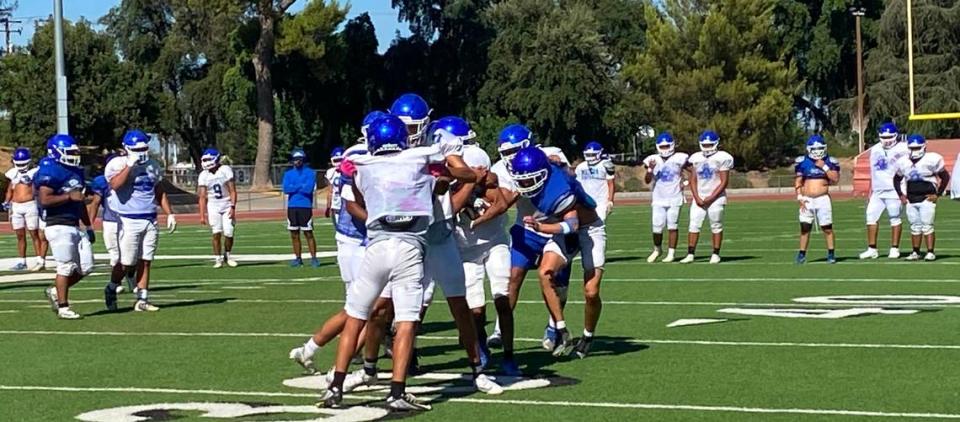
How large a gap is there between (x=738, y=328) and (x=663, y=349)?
135 centimetres

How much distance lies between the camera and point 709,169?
61.1 feet

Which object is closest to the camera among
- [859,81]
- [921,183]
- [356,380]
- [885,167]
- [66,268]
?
[356,380]

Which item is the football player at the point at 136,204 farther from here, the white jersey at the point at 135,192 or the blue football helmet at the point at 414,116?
the blue football helmet at the point at 414,116

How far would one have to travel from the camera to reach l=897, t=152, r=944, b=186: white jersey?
59.5 feet

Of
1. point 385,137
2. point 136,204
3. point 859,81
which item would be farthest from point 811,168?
point 859,81

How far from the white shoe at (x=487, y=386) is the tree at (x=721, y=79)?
5508 centimetres

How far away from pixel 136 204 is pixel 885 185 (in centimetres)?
1000

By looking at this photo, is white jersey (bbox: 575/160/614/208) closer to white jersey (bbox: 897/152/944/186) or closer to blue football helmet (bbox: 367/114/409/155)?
white jersey (bbox: 897/152/944/186)

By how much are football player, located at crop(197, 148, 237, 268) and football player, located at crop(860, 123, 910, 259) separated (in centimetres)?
893

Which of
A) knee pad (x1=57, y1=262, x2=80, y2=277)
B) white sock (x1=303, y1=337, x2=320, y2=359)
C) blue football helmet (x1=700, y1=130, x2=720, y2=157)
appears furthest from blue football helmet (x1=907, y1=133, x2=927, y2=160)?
white sock (x1=303, y1=337, x2=320, y2=359)

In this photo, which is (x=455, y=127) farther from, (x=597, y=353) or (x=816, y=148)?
(x=816, y=148)

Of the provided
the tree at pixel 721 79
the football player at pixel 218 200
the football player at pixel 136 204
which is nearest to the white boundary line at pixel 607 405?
the football player at pixel 136 204

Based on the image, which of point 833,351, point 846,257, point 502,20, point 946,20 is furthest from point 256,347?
point 502,20

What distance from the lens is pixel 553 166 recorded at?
31.7 feet
